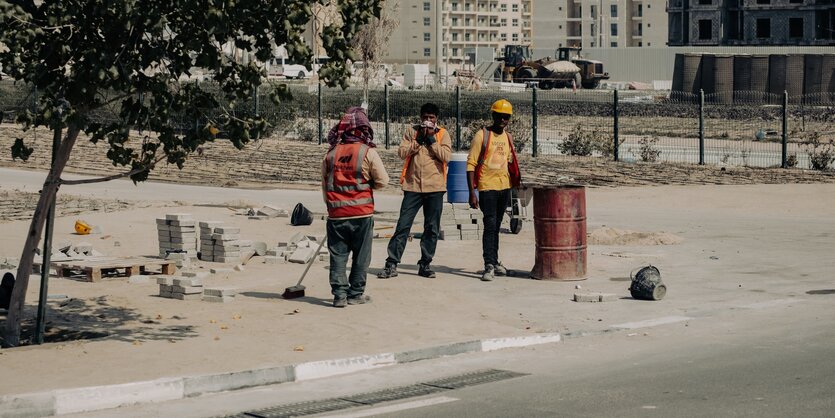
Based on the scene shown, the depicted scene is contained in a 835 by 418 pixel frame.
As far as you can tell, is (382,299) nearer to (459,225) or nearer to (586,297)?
(586,297)

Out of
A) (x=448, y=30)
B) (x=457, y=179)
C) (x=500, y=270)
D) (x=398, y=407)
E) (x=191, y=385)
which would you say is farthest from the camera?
(x=448, y=30)

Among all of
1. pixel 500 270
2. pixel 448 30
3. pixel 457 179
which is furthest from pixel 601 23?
pixel 500 270

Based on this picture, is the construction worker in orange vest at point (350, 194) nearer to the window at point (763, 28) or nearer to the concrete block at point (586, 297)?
the concrete block at point (586, 297)

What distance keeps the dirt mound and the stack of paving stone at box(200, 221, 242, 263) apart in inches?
200

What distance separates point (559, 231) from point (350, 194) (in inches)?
121

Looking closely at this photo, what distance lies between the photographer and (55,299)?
1373 cm

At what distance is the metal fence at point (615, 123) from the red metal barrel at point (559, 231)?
14121 millimetres

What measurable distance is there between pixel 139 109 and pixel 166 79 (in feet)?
1.84

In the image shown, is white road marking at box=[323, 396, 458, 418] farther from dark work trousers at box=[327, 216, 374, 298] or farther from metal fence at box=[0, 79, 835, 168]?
metal fence at box=[0, 79, 835, 168]

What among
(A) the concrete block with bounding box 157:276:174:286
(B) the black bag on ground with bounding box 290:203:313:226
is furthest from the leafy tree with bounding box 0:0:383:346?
(B) the black bag on ground with bounding box 290:203:313:226

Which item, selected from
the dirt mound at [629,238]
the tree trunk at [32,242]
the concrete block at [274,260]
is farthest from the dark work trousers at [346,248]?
the dirt mound at [629,238]

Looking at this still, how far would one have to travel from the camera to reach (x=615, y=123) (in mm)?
34031

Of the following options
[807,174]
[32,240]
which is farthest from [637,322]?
[807,174]

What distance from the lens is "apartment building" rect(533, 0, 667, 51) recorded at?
185000 mm
